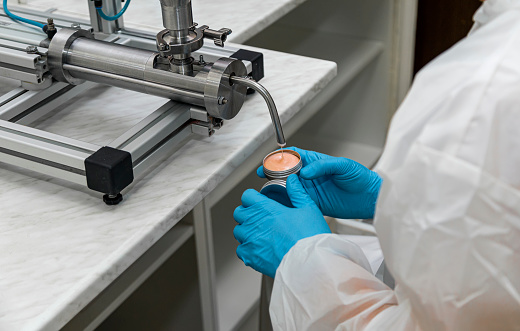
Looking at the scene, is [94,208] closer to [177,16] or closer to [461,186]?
[177,16]

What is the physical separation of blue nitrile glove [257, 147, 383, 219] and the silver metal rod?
203 mm

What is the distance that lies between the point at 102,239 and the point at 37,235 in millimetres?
94

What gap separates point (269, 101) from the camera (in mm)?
994

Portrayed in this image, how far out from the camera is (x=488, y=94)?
2.02ft

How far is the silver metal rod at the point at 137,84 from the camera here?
3.44 ft

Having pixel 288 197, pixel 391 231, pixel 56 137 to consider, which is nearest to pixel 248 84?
pixel 288 197

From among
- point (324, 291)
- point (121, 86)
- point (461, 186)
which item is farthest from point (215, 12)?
point (461, 186)

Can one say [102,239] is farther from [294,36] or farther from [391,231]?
[294,36]

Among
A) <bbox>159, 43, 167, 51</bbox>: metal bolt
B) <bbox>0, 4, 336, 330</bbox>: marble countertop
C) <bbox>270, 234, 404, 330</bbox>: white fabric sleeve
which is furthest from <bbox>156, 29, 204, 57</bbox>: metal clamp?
<bbox>270, 234, 404, 330</bbox>: white fabric sleeve

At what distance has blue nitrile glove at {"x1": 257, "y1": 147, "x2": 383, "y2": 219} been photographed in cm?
113

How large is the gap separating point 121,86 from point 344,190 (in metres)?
0.43

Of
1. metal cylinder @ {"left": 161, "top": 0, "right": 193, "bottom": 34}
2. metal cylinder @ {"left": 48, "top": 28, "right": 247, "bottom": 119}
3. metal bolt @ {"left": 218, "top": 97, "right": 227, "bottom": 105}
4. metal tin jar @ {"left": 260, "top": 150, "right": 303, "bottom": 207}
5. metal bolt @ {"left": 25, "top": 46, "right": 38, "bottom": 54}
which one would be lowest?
metal tin jar @ {"left": 260, "top": 150, "right": 303, "bottom": 207}

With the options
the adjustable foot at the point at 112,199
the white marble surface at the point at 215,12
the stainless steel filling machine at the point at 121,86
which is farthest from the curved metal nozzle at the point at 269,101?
the white marble surface at the point at 215,12

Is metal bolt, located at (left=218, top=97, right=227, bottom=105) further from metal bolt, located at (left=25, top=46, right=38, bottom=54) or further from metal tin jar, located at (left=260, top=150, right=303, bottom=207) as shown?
metal bolt, located at (left=25, top=46, right=38, bottom=54)
